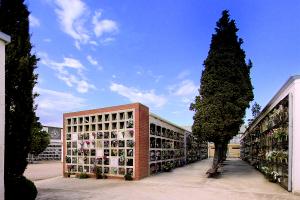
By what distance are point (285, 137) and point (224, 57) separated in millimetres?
6118

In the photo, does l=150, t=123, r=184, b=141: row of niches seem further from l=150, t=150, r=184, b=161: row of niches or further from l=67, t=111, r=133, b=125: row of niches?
l=67, t=111, r=133, b=125: row of niches

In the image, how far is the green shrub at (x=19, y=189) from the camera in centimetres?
732

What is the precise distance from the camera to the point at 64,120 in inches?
716

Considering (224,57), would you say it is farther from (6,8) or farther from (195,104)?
(6,8)

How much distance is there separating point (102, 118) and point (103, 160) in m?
2.16

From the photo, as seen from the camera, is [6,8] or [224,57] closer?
[6,8]

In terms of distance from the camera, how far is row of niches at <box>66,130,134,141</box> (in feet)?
50.0

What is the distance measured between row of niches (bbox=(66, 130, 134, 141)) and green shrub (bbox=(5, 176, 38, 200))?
7545 mm

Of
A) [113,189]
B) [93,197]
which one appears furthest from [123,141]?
[93,197]

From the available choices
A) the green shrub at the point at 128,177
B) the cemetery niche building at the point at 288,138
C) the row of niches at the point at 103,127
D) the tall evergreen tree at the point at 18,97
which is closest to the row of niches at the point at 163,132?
the row of niches at the point at 103,127

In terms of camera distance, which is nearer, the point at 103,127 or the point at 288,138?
the point at 288,138

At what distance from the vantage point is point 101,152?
16.0m

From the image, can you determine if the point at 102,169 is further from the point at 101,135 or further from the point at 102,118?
the point at 102,118

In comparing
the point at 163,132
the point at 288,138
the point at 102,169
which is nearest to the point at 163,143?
the point at 163,132
